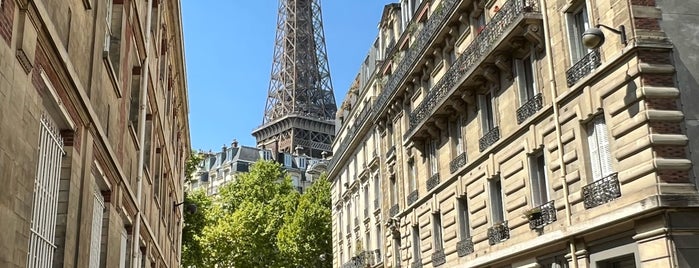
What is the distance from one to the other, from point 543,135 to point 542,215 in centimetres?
193

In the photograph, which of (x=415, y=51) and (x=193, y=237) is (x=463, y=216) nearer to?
(x=415, y=51)

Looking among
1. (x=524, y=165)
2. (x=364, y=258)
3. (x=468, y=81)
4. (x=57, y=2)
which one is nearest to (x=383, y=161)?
(x=364, y=258)

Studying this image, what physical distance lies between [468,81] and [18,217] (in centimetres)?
1537

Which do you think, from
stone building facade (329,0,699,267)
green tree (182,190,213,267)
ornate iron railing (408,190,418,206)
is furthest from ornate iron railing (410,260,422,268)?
green tree (182,190,213,267)

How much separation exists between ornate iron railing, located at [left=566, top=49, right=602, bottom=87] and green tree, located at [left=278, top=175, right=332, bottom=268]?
3504cm

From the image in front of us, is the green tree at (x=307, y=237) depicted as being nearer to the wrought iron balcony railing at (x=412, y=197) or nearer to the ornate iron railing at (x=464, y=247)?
the wrought iron balcony railing at (x=412, y=197)

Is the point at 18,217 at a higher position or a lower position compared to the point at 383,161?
lower

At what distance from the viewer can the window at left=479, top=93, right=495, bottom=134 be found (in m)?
20.5

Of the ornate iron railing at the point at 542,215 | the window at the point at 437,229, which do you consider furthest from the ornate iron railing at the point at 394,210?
the ornate iron railing at the point at 542,215

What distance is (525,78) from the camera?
59.7 ft

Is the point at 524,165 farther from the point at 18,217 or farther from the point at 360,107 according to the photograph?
the point at 360,107

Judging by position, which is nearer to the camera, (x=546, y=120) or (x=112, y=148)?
(x=112, y=148)

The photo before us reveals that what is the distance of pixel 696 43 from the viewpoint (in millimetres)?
13289

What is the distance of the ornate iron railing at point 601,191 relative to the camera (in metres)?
13.4
